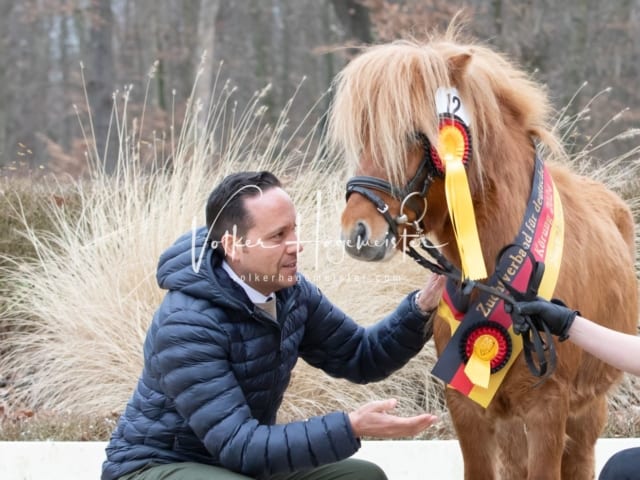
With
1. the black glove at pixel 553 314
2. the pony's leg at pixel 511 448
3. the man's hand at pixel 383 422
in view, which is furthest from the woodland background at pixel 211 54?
the man's hand at pixel 383 422

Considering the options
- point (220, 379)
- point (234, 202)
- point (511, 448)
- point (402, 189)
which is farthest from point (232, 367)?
point (511, 448)

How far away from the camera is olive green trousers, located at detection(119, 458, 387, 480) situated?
277 centimetres

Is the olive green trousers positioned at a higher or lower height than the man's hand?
lower

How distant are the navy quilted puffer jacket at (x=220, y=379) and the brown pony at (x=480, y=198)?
0.46 meters

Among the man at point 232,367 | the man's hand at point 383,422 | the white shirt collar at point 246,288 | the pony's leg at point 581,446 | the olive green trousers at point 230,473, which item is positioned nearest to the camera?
the man's hand at point 383,422

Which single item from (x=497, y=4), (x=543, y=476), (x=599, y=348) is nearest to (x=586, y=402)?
(x=543, y=476)

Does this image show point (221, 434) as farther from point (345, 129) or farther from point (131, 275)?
point (131, 275)

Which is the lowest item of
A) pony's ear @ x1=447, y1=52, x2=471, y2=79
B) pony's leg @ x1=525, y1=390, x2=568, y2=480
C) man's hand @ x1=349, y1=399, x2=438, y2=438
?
pony's leg @ x1=525, y1=390, x2=568, y2=480

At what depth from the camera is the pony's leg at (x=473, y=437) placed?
302 centimetres

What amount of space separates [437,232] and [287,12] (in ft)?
63.3

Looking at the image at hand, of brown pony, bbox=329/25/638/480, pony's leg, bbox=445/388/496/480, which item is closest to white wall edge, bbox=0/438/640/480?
brown pony, bbox=329/25/638/480

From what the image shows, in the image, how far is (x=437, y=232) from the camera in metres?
2.88

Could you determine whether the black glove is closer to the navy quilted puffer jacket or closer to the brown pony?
the brown pony

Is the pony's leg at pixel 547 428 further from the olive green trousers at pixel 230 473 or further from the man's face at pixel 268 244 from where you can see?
the man's face at pixel 268 244
